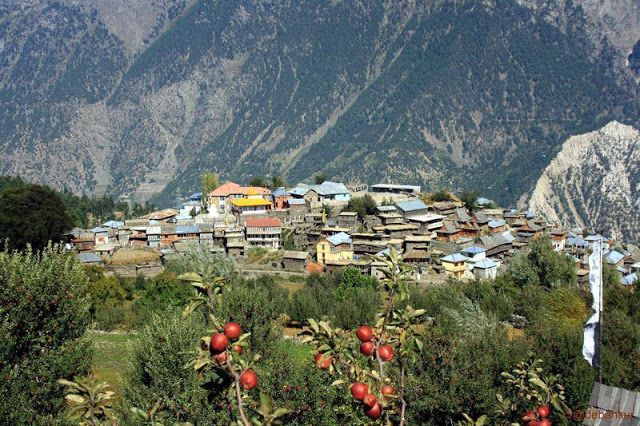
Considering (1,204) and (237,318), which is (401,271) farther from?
(1,204)

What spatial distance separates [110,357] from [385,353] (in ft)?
105

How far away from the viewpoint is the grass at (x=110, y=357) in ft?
105

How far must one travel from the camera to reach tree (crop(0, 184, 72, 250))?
67.5 meters

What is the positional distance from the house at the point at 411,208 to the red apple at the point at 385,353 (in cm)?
7790

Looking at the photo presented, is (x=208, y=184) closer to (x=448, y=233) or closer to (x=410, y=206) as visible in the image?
(x=410, y=206)

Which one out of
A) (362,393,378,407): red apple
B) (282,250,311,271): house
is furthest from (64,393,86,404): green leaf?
(282,250,311,271): house

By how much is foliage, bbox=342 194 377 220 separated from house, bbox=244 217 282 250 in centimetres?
1326

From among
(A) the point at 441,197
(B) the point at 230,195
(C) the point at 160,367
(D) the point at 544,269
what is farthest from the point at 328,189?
(C) the point at 160,367

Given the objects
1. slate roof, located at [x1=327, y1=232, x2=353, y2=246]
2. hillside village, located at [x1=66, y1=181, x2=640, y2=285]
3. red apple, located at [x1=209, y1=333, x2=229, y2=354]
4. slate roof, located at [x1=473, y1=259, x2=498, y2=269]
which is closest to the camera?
red apple, located at [x1=209, y1=333, x2=229, y2=354]

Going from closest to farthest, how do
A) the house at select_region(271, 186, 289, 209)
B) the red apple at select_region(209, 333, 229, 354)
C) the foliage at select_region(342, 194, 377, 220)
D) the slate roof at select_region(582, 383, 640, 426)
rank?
the red apple at select_region(209, 333, 229, 354), the slate roof at select_region(582, 383, 640, 426), the foliage at select_region(342, 194, 377, 220), the house at select_region(271, 186, 289, 209)

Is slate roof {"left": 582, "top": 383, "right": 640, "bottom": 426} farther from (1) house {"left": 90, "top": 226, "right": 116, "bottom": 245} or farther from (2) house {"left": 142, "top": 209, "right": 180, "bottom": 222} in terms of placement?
(2) house {"left": 142, "top": 209, "right": 180, "bottom": 222}

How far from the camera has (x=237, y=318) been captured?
2900cm

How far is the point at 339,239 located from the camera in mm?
78188

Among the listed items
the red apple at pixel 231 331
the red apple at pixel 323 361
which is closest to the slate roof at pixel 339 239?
the red apple at pixel 323 361
